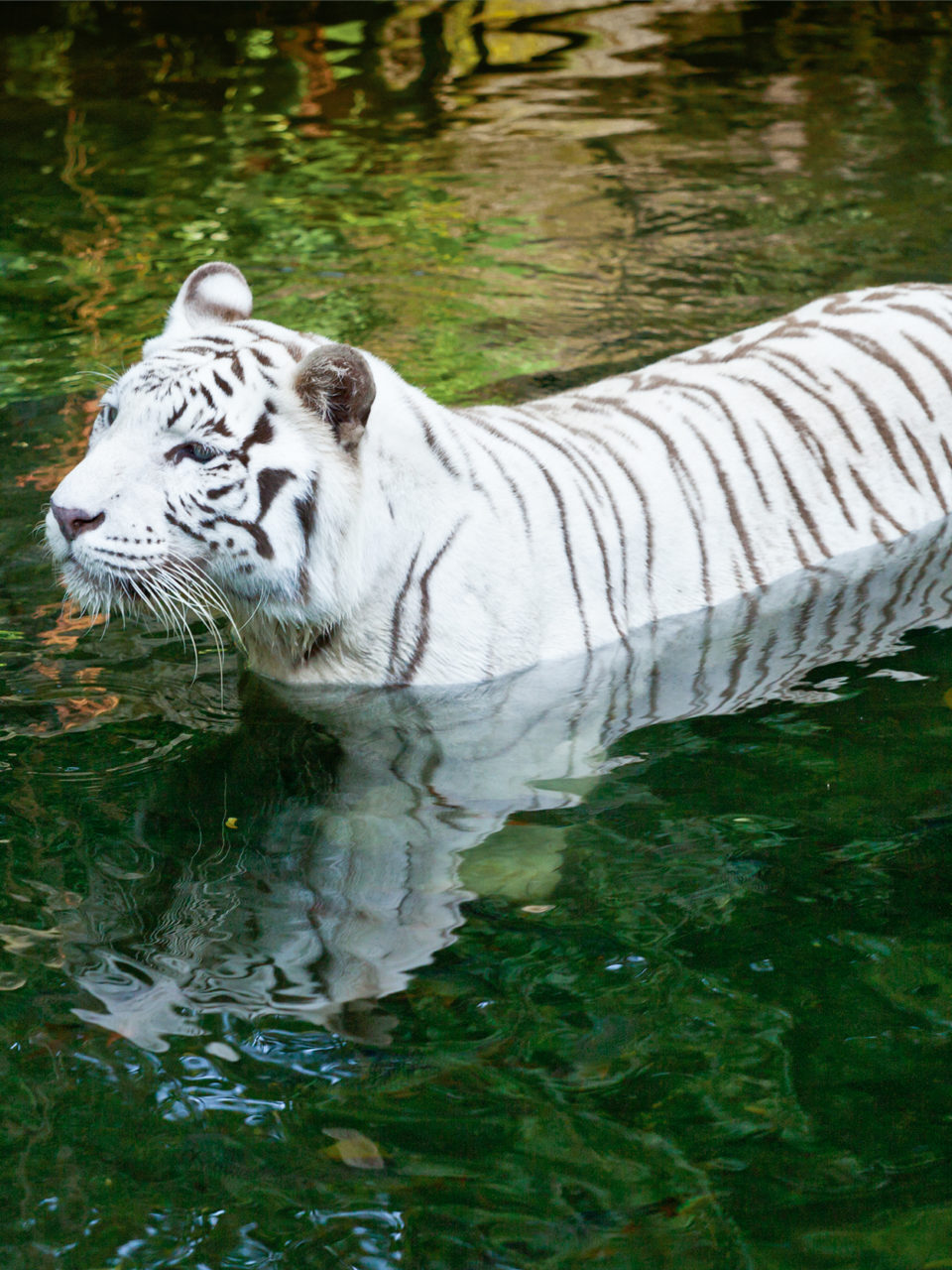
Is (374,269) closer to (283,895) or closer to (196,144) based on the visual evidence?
(196,144)

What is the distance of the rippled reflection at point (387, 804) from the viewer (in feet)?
8.43

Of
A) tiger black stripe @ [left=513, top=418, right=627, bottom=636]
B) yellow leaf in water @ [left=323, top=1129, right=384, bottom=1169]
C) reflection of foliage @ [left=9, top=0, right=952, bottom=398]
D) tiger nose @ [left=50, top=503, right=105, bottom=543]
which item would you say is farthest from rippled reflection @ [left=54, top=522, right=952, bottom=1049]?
reflection of foliage @ [left=9, top=0, right=952, bottom=398]

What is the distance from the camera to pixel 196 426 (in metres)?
3.19

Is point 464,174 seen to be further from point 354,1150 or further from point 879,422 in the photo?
point 354,1150

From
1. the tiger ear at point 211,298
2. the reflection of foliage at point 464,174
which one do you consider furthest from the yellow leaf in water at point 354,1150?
the reflection of foliage at point 464,174

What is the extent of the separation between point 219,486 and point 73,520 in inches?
12.3

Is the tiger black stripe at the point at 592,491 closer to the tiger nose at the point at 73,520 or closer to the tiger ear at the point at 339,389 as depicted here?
the tiger ear at the point at 339,389

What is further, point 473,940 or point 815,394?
point 815,394

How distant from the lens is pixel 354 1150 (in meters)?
2.17

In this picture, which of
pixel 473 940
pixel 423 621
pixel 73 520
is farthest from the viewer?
pixel 423 621

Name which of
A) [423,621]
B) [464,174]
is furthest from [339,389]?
[464,174]

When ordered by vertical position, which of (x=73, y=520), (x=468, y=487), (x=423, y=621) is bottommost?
(x=423, y=621)

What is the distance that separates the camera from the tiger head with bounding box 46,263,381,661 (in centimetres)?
313

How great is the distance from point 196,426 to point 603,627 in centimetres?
116
